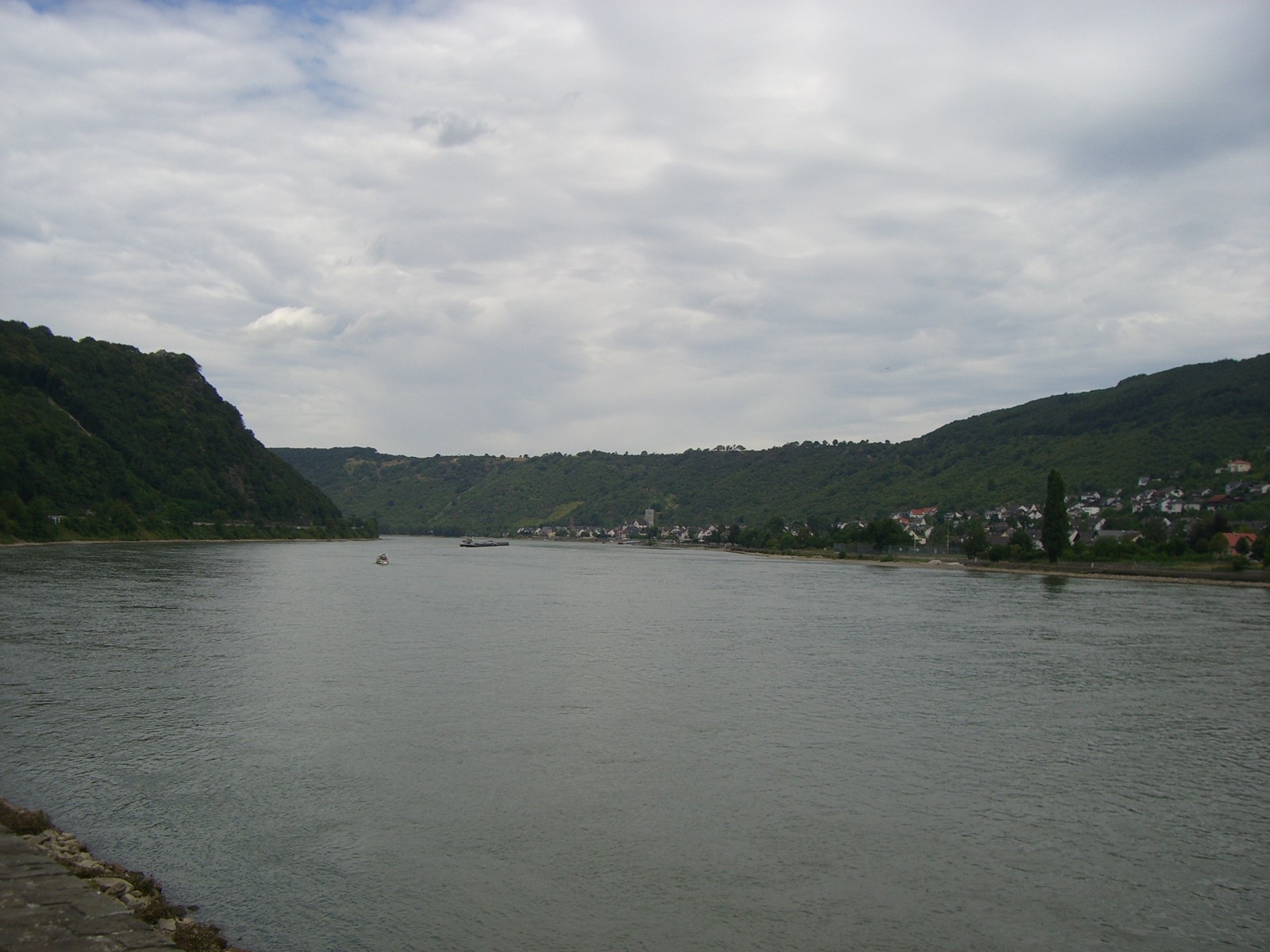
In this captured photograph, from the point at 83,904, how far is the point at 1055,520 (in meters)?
85.6

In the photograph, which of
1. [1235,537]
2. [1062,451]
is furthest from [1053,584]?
[1062,451]

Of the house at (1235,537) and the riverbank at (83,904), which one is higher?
the house at (1235,537)

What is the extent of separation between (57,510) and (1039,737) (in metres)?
90.6

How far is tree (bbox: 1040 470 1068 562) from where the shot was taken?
256 ft

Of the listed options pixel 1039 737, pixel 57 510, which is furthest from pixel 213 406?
pixel 1039 737

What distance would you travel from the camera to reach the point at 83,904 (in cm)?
820

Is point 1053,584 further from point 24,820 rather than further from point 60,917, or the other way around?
point 60,917

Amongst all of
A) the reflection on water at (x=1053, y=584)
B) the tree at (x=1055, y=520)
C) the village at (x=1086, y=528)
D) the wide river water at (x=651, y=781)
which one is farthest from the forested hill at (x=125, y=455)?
the tree at (x=1055, y=520)

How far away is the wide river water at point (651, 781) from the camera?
9773 millimetres

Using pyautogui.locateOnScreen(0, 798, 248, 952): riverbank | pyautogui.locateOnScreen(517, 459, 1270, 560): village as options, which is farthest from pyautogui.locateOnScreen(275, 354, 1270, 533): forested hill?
pyautogui.locateOnScreen(0, 798, 248, 952): riverbank

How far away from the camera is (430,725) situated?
57.4 ft

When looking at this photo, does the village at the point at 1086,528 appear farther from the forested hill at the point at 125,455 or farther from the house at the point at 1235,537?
the forested hill at the point at 125,455

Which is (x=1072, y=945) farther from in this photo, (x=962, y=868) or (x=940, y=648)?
(x=940, y=648)

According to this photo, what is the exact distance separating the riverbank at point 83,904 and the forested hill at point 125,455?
7477 cm
